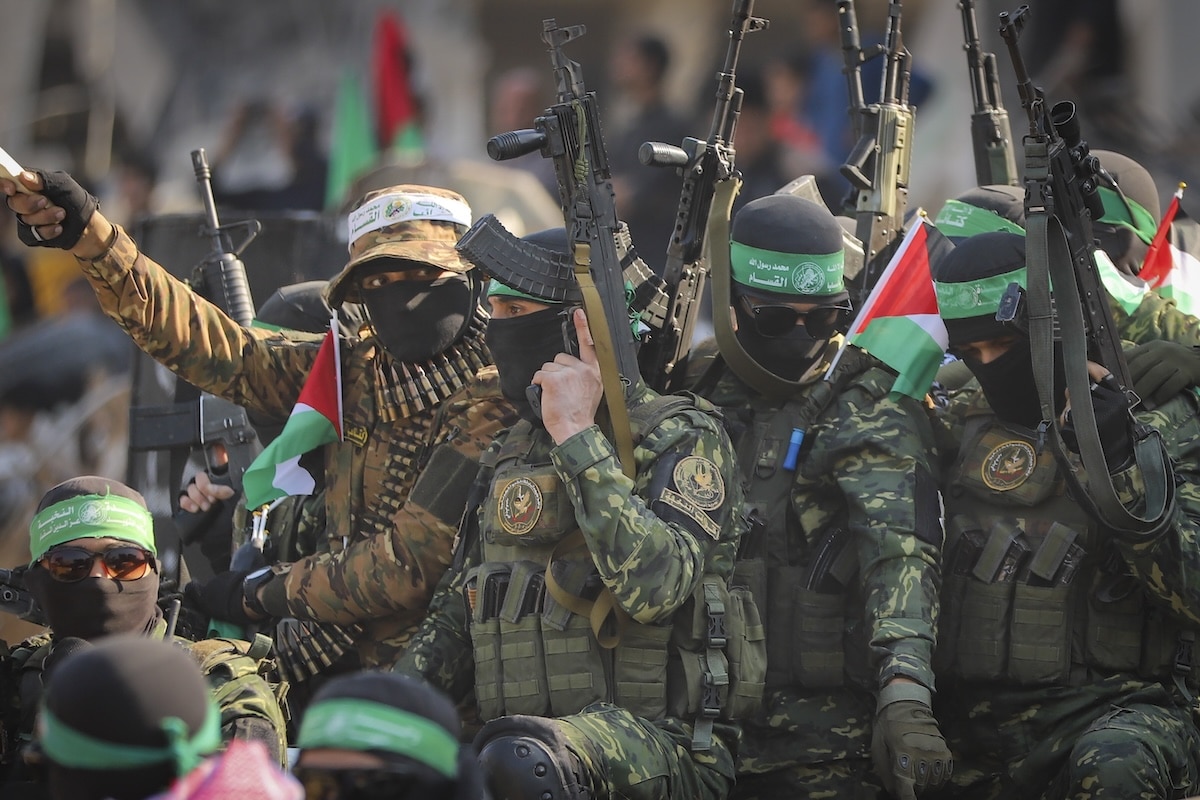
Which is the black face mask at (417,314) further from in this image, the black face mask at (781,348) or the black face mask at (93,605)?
the black face mask at (93,605)

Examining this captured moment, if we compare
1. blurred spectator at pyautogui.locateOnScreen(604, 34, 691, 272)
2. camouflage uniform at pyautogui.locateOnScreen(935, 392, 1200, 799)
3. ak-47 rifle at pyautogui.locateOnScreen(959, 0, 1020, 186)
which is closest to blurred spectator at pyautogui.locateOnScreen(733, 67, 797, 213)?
blurred spectator at pyautogui.locateOnScreen(604, 34, 691, 272)

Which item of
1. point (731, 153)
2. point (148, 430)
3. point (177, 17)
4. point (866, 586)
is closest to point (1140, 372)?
point (866, 586)

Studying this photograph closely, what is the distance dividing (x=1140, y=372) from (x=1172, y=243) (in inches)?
59.0

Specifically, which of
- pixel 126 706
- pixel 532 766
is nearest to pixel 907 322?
pixel 532 766

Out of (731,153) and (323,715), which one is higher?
(731,153)

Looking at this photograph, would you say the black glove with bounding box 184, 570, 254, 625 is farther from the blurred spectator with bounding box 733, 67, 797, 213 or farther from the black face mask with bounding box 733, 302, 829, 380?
the blurred spectator with bounding box 733, 67, 797, 213

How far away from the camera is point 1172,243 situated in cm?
708

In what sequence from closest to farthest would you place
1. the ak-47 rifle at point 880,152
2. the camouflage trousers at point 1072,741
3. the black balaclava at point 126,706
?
the black balaclava at point 126,706 → the camouflage trousers at point 1072,741 → the ak-47 rifle at point 880,152

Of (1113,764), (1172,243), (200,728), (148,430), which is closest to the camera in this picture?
(200,728)

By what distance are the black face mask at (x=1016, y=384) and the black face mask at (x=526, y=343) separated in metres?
1.39

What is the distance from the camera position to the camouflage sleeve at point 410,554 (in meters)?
6.12

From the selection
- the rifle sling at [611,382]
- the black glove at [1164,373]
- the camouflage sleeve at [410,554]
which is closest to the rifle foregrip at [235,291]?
the camouflage sleeve at [410,554]

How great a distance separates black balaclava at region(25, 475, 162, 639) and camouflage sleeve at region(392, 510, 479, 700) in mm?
878

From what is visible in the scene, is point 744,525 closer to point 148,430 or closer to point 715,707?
point 715,707
